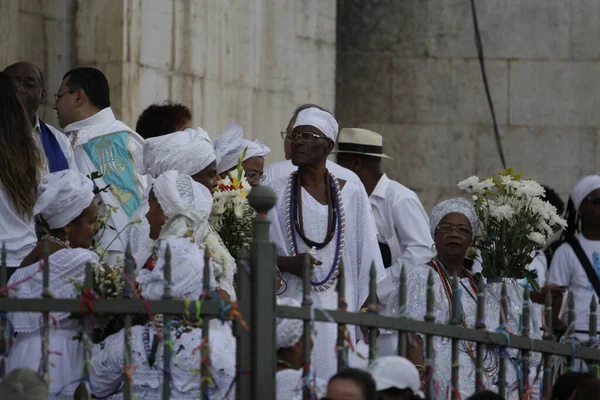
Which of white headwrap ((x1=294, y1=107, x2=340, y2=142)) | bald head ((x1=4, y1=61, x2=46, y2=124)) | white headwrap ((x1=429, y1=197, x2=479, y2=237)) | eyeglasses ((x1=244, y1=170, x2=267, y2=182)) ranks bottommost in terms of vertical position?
white headwrap ((x1=429, y1=197, x2=479, y2=237))

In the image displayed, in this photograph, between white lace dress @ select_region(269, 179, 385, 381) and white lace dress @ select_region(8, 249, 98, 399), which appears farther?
white lace dress @ select_region(269, 179, 385, 381)

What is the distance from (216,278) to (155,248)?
1.55 ft

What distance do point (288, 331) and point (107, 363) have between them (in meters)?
0.69

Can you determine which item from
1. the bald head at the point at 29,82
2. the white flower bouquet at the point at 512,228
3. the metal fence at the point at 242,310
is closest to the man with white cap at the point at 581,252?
the white flower bouquet at the point at 512,228

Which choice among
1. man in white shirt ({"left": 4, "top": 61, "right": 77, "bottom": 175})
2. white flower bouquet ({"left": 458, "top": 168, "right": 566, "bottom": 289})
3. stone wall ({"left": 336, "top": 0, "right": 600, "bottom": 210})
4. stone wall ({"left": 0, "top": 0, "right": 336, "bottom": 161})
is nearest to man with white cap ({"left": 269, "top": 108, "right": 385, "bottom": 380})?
white flower bouquet ({"left": 458, "top": 168, "right": 566, "bottom": 289})

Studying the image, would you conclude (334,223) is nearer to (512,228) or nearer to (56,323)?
(512,228)

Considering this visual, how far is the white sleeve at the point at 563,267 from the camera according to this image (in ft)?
29.8

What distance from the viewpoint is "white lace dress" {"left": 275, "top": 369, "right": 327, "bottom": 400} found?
220 inches

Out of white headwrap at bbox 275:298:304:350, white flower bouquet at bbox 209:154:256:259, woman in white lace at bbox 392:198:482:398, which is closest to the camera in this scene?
white headwrap at bbox 275:298:304:350

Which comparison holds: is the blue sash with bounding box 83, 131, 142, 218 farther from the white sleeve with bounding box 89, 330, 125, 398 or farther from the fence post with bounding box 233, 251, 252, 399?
the fence post with bounding box 233, 251, 252, 399

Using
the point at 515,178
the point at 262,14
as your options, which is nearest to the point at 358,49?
the point at 262,14

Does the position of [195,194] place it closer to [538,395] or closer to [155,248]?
[155,248]

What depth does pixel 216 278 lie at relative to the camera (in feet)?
21.0

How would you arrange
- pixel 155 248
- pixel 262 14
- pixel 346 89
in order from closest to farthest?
pixel 155 248
pixel 262 14
pixel 346 89
